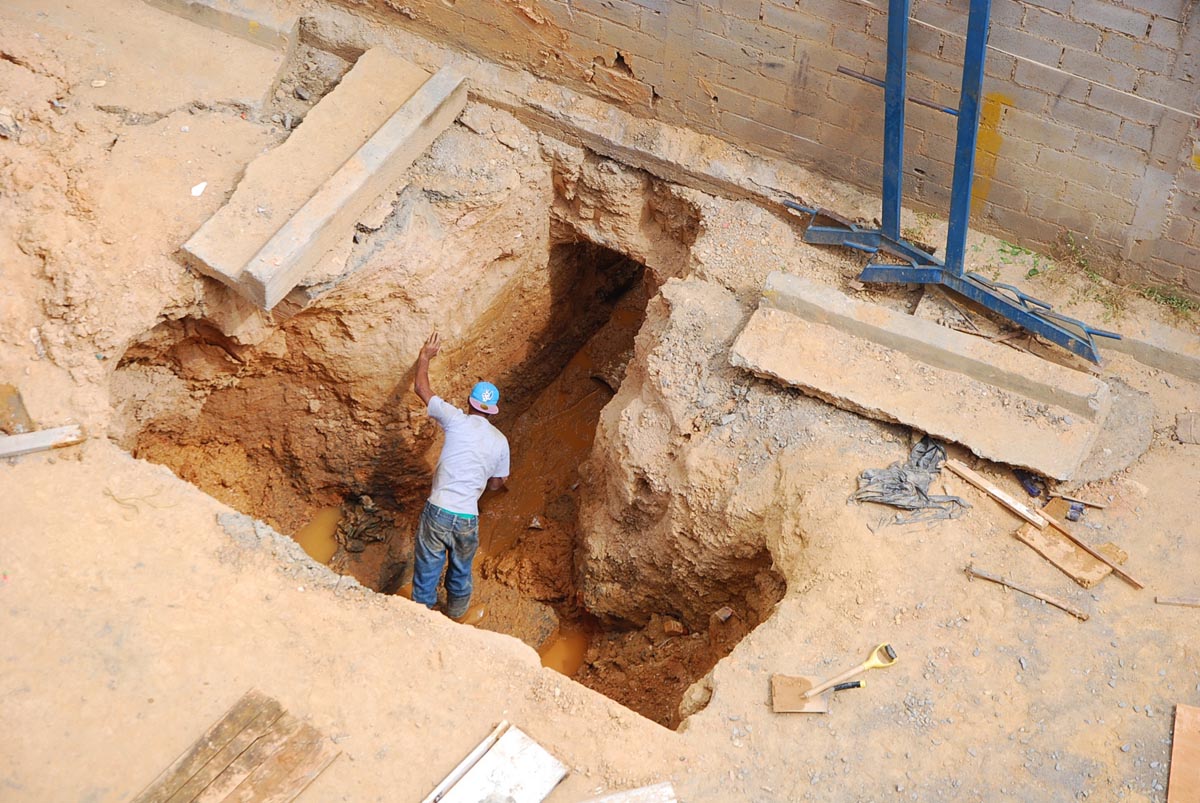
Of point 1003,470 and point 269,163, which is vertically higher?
point 269,163

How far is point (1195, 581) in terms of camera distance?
5105 mm

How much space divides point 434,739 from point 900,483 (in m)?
2.52

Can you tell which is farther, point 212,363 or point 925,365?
point 212,363

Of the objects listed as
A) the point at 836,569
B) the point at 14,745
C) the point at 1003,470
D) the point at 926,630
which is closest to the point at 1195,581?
the point at 1003,470

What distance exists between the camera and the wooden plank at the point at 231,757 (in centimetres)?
441

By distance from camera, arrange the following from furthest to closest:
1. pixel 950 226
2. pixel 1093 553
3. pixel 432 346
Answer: pixel 432 346, pixel 950 226, pixel 1093 553

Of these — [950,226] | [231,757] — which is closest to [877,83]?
[950,226]

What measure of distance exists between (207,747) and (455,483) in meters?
2.13

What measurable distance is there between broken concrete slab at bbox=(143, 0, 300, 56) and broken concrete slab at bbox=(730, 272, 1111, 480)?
→ 3495 mm

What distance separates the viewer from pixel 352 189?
6.12 metres

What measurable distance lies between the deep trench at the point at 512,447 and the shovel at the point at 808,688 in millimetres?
889

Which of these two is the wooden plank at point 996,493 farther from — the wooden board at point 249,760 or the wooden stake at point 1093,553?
the wooden board at point 249,760

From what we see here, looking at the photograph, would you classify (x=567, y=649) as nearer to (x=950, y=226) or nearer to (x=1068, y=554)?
(x=1068, y=554)

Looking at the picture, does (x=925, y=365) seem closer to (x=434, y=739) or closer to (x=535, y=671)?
(x=535, y=671)
